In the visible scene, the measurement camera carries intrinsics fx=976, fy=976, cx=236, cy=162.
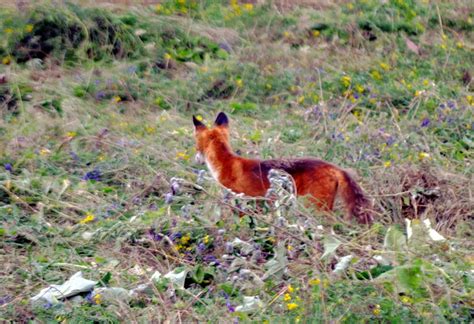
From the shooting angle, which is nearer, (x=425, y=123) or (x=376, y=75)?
(x=425, y=123)

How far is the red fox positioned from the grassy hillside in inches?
7.1

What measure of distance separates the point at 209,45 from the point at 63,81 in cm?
210

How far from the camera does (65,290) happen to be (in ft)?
19.6

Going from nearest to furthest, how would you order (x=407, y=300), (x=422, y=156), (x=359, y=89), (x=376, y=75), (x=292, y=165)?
1. (x=407, y=300)
2. (x=292, y=165)
3. (x=422, y=156)
4. (x=359, y=89)
5. (x=376, y=75)

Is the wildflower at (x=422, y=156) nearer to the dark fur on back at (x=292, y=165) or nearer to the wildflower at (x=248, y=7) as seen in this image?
the dark fur on back at (x=292, y=165)

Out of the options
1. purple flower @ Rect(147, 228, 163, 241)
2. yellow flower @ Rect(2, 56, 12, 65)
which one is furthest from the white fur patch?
yellow flower @ Rect(2, 56, 12, 65)

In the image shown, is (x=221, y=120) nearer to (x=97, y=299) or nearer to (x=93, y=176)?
(x=93, y=176)

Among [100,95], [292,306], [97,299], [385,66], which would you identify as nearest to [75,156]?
[100,95]

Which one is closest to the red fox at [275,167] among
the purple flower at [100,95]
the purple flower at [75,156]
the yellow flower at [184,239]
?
the yellow flower at [184,239]

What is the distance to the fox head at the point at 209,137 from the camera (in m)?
8.59

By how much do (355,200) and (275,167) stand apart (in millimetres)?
775

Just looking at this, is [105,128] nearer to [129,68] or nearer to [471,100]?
[129,68]

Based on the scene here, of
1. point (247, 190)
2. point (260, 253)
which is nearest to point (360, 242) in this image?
point (260, 253)

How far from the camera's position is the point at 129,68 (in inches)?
462
